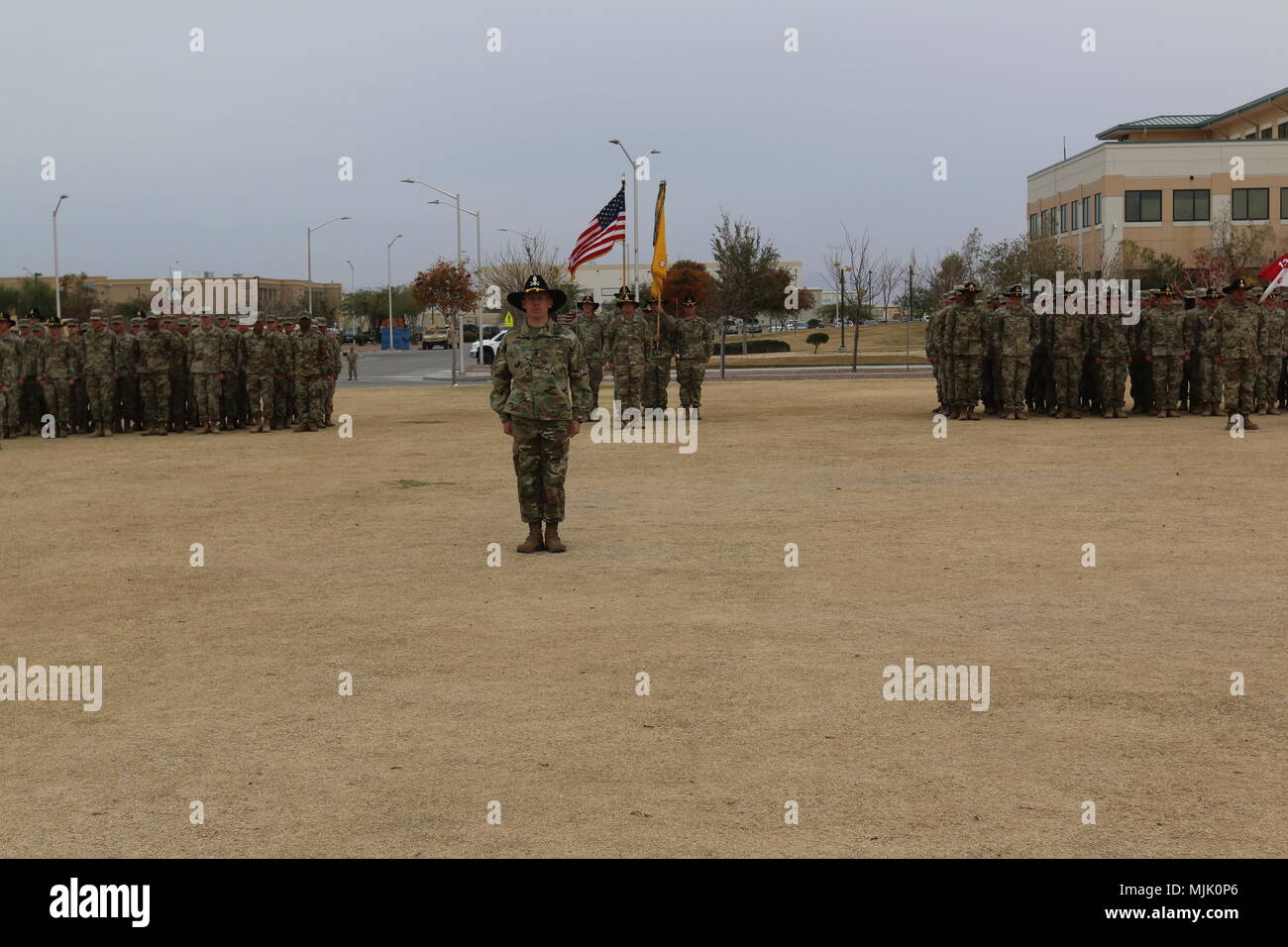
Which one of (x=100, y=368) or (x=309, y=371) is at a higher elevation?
(x=100, y=368)

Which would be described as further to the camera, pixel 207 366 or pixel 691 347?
pixel 691 347

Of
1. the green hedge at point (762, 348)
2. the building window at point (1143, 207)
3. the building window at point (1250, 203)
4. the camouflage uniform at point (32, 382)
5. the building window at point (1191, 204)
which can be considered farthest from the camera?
the building window at point (1143, 207)

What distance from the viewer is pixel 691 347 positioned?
2498 centimetres

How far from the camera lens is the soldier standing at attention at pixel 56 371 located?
24312mm

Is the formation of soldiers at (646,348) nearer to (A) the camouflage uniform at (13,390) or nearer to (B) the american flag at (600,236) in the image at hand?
(B) the american flag at (600,236)

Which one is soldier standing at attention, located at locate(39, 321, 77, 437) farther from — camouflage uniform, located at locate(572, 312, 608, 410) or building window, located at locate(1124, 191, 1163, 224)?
building window, located at locate(1124, 191, 1163, 224)

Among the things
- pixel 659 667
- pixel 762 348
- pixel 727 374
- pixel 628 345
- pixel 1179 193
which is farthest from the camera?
pixel 1179 193

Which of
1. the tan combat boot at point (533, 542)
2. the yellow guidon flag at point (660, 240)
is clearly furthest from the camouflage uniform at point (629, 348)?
the tan combat boot at point (533, 542)

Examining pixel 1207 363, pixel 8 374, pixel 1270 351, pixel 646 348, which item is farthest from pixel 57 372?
pixel 1270 351

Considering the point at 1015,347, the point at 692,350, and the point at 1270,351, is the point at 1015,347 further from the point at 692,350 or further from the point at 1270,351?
the point at 692,350

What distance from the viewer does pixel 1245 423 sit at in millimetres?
21828

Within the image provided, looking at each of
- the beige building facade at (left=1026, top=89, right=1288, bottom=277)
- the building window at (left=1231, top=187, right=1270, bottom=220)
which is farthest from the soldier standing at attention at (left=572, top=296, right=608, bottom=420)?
the building window at (left=1231, top=187, right=1270, bottom=220)

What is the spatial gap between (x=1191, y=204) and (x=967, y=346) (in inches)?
2559

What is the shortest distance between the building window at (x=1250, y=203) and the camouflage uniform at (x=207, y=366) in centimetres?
7181
